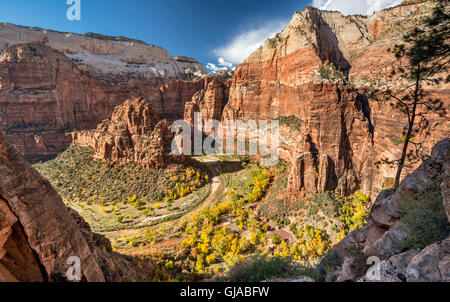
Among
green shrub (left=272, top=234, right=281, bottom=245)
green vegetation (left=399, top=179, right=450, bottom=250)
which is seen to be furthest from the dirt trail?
green vegetation (left=399, top=179, right=450, bottom=250)

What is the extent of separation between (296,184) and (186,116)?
177 ft

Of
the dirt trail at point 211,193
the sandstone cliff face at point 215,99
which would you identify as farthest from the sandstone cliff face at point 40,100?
the sandstone cliff face at point 215,99

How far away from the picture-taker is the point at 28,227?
7242 millimetres

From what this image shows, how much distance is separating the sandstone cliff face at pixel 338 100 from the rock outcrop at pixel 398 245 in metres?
16.1

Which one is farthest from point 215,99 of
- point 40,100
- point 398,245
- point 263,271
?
point 398,245

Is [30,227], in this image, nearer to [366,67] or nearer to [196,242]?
[196,242]

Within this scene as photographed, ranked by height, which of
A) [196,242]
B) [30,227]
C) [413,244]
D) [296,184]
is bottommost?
[196,242]

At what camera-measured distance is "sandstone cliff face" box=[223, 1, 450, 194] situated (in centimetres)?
2708

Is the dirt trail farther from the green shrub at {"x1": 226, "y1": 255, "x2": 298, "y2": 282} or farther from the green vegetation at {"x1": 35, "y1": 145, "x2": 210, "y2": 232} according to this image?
the green shrub at {"x1": 226, "y1": 255, "x2": 298, "y2": 282}

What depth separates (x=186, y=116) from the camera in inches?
2864

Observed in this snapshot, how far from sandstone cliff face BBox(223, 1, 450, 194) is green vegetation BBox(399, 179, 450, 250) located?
17.2 meters
